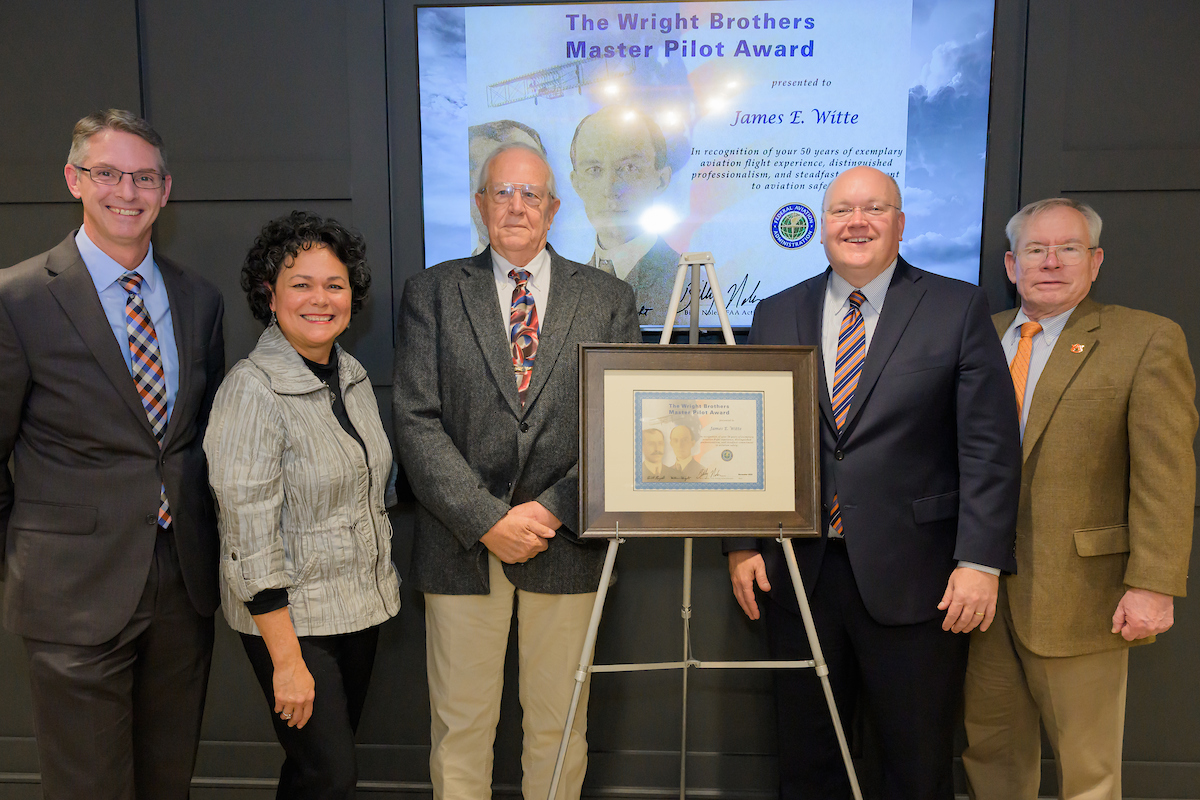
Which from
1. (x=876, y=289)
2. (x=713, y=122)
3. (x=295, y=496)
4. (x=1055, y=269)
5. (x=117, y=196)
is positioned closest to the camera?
(x=295, y=496)

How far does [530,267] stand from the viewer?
6.17ft

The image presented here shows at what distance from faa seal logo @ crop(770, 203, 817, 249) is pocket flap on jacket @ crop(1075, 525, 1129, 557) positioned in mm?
1177

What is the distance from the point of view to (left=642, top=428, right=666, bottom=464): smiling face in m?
1.57

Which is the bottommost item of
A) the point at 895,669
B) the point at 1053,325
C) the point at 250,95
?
the point at 895,669

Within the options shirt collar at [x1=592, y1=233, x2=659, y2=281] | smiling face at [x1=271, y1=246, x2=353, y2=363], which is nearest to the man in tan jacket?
shirt collar at [x1=592, y1=233, x2=659, y2=281]

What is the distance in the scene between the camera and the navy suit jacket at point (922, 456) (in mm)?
1658

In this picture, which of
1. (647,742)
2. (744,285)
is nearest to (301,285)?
(744,285)

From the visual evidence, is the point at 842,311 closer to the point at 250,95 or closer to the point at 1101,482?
the point at 1101,482

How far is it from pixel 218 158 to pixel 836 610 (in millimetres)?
2449

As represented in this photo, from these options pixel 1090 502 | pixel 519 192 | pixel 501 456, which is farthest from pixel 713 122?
pixel 1090 502

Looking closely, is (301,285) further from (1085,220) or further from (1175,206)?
(1175,206)

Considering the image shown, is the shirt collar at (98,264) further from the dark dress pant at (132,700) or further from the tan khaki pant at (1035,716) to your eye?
the tan khaki pant at (1035,716)

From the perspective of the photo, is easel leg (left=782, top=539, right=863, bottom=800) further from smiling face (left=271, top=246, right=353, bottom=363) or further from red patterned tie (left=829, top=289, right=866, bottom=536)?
smiling face (left=271, top=246, right=353, bottom=363)

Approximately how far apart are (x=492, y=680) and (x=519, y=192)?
136 cm
